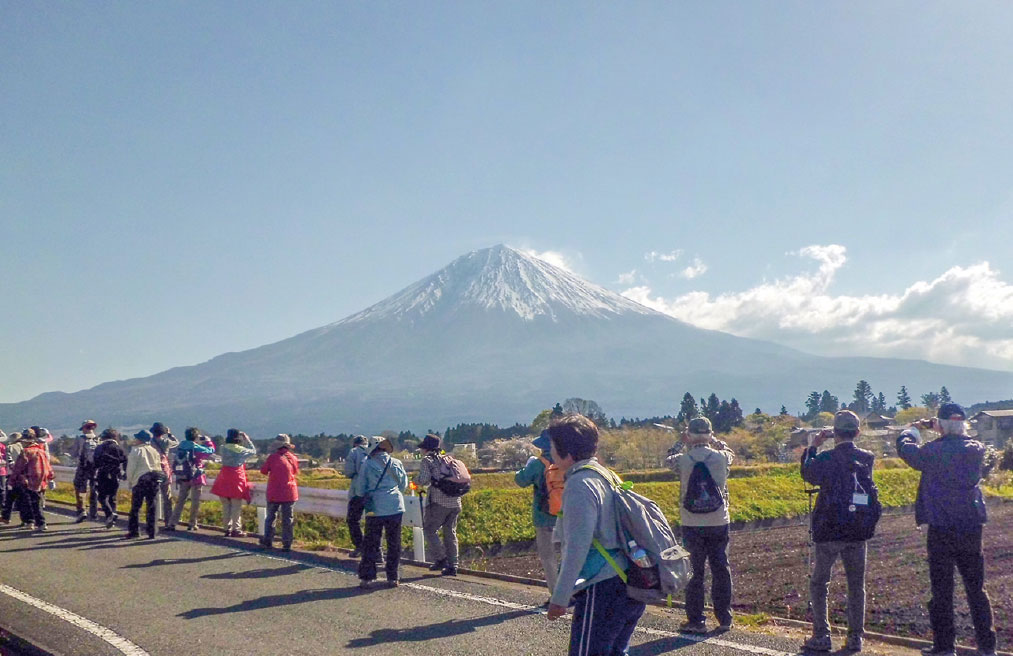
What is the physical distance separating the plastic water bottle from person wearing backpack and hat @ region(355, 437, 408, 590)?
15.8 ft

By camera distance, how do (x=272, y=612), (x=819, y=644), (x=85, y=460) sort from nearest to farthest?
(x=819, y=644), (x=272, y=612), (x=85, y=460)

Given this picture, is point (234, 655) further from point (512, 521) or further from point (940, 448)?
point (512, 521)

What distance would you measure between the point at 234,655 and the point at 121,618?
1.73m

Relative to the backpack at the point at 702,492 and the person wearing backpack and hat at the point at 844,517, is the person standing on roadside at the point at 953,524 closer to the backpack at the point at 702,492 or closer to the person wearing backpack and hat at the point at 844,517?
the person wearing backpack and hat at the point at 844,517

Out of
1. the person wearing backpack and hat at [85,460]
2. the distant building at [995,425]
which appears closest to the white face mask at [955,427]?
the person wearing backpack and hat at [85,460]

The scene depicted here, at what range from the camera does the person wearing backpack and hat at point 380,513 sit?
8.31 metres

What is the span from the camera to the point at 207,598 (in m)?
7.94

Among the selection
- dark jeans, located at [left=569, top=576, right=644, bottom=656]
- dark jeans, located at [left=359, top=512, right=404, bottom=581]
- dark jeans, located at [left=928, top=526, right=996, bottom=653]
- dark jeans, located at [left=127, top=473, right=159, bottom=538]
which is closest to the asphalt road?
dark jeans, located at [left=359, top=512, right=404, bottom=581]

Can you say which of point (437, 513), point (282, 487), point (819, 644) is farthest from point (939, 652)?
point (282, 487)

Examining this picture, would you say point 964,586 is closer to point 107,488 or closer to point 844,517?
point 844,517

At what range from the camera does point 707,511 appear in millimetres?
6641

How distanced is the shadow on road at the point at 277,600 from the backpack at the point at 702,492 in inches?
134

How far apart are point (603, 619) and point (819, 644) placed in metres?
2.71

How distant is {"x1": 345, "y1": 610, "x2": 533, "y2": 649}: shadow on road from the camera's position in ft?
20.8
